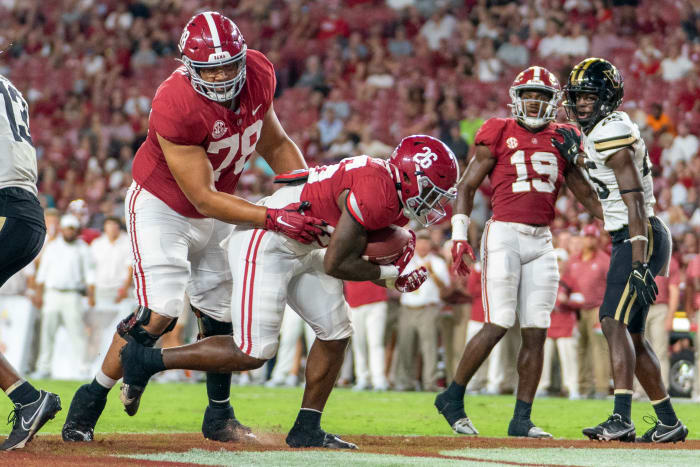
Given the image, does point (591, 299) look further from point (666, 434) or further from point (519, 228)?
point (666, 434)

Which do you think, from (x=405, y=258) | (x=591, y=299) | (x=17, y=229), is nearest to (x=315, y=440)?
(x=405, y=258)

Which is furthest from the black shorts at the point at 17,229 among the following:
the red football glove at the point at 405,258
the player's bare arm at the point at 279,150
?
the red football glove at the point at 405,258

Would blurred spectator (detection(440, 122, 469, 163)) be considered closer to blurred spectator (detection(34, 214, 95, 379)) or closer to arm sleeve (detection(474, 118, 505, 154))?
blurred spectator (detection(34, 214, 95, 379))

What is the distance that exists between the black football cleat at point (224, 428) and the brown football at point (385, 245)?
134 cm

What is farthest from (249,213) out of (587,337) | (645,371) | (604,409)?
(587,337)

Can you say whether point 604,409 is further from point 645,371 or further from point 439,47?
point 439,47

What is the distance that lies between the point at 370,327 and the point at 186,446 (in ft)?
21.8

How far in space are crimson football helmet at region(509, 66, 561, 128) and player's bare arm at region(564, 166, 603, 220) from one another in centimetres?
38

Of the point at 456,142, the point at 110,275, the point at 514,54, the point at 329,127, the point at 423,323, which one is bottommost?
the point at 423,323

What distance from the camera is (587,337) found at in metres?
11.1

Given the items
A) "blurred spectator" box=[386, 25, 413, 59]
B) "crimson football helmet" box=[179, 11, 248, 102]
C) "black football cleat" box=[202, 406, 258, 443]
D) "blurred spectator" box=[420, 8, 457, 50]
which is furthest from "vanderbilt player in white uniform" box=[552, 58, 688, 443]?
"blurred spectator" box=[386, 25, 413, 59]

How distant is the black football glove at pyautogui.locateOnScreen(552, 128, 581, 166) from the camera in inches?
257

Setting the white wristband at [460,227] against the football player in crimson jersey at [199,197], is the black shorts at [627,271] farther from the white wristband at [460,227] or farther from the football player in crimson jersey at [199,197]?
the football player in crimson jersey at [199,197]

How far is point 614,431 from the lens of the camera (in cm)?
570
